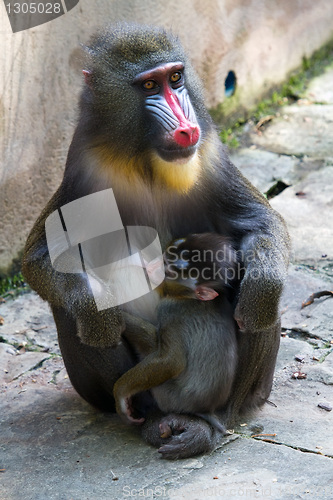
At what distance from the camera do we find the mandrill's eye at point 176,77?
3482 mm

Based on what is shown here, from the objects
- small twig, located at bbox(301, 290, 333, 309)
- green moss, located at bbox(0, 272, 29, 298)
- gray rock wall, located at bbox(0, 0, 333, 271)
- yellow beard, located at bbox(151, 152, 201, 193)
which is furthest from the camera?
green moss, located at bbox(0, 272, 29, 298)

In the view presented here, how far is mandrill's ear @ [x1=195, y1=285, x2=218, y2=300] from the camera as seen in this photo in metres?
3.57

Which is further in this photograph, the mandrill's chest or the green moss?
the green moss

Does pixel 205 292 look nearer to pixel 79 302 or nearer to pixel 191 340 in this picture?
pixel 191 340

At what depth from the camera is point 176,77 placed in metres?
3.50

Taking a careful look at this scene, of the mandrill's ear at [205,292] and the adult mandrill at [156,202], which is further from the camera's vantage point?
the mandrill's ear at [205,292]

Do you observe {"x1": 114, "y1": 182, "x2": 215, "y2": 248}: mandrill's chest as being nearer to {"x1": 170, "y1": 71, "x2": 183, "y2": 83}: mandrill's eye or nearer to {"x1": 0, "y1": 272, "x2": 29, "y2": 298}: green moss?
{"x1": 170, "y1": 71, "x2": 183, "y2": 83}: mandrill's eye

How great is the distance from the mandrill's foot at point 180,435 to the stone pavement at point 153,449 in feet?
0.15

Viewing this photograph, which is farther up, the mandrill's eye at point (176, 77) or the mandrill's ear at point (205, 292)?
the mandrill's eye at point (176, 77)

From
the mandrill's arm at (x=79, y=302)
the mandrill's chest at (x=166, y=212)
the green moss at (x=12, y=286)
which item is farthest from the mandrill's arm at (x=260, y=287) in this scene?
the green moss at (x=12, y=286)

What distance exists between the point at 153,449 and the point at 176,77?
174cm

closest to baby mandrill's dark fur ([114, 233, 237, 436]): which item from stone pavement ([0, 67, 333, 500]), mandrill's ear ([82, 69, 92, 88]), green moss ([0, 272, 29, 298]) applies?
stone pavement ([0, 67, 333, 500])

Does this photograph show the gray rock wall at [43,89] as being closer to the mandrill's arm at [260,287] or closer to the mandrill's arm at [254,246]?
the mandrill's arm at [254,246]

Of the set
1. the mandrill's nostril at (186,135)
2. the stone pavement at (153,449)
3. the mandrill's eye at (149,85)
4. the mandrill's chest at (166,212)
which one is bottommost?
the stone pavement at (153,449)
